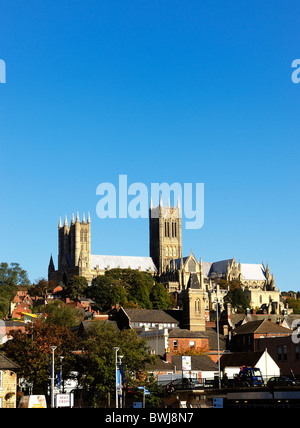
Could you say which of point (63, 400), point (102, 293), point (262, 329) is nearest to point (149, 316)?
point (262, 329)

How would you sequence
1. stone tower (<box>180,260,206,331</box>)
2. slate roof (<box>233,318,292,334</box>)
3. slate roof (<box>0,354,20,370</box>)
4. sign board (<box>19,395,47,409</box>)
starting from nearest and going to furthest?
sign board (<box>19,395,47,409</box>)
slate roof (<box>0,354,20,370</box>)
slate roof (<box>233,318,292,334</box>)
stone tower (<box>180,260,206,331</box>)

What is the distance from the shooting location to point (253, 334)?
99.2 m

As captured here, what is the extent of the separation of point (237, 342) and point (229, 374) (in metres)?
22.0

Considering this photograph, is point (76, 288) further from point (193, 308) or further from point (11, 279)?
point (193, 308)

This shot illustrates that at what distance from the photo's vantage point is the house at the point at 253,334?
9906cm

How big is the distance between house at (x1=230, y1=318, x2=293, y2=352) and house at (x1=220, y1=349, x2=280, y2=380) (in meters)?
15.8

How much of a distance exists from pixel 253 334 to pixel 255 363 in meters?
22.8

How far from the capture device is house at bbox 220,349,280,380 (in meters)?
77.3

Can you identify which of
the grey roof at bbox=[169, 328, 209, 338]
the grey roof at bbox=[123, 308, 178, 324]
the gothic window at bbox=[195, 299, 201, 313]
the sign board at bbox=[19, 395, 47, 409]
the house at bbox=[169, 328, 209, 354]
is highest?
the gothic window at bbox=[195, 299, 201, 313]

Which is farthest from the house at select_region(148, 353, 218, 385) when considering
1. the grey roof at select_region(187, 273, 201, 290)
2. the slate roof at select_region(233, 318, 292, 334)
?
the grey roof at select_region(187, 273, 201, 290)

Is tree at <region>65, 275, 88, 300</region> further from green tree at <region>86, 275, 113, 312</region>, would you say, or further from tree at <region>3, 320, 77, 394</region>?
tree at <region>3, 320, 77, 394</region>

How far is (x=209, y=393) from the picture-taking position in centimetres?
4894
